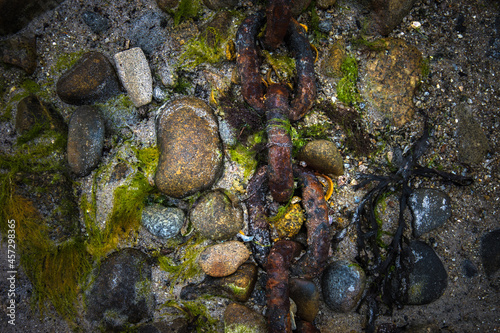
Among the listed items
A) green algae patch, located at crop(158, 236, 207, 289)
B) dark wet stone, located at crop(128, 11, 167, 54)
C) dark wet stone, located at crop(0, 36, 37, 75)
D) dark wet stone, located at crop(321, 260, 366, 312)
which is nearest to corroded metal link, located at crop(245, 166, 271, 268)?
green algae patch, located at crop(158, 236, 207, 289)

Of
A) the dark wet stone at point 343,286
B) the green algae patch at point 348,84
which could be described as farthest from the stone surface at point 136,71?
the dark wet stone at point 343,286

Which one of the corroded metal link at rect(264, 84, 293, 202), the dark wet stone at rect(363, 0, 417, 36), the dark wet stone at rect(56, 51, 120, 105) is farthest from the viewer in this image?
the dark wet stone at rect(363, 0, 417, 36)

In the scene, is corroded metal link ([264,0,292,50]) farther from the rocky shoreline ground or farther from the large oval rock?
the large oval rock

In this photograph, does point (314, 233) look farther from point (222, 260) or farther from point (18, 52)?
point (18, 52)

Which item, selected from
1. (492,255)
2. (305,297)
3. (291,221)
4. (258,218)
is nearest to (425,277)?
(492,255)

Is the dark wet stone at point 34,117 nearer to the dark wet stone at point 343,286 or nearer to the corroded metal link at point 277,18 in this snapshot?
the corroded metal link at point 277,18

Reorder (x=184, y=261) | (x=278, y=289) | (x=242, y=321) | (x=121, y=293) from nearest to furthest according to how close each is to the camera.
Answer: (x=278, y=289) → (x=242, y=321) → (x=121, y=293) → (x=184, y=261)

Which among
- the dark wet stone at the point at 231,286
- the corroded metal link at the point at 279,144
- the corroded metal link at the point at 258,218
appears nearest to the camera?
the corroded metal link at the point at 279,144
